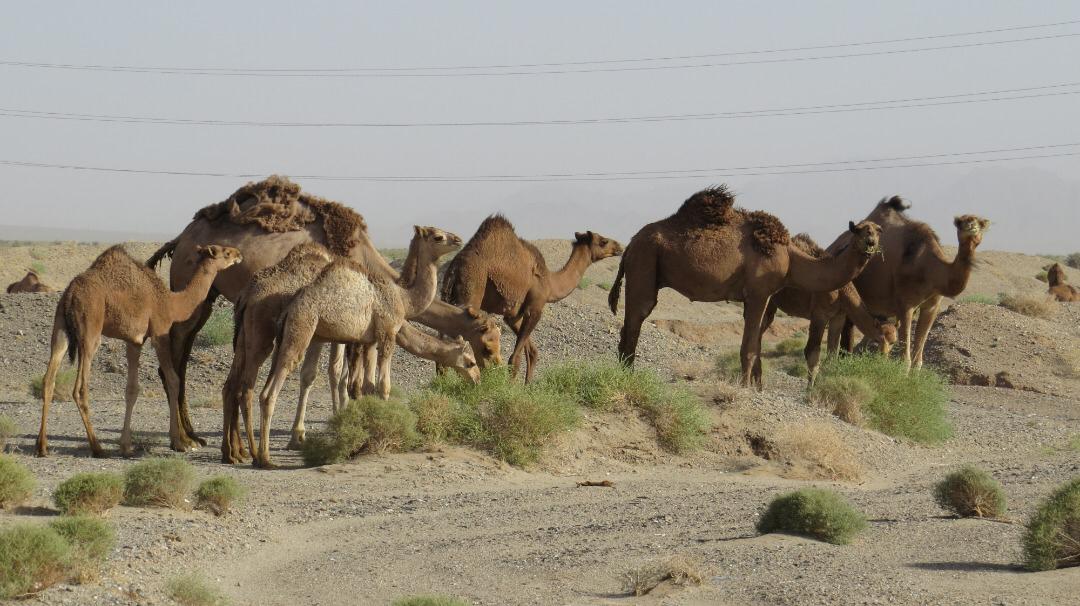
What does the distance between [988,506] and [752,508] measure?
197cm

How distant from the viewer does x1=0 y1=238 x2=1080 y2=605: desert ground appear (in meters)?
9.38

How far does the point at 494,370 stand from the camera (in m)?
15.4

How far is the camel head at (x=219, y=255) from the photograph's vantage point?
14938 mm

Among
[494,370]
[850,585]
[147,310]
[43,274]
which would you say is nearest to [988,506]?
[850,585]

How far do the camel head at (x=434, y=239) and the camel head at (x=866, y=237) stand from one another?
6.11 meters

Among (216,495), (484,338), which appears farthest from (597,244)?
(216,495)

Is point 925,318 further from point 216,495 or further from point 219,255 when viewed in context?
point 216,495

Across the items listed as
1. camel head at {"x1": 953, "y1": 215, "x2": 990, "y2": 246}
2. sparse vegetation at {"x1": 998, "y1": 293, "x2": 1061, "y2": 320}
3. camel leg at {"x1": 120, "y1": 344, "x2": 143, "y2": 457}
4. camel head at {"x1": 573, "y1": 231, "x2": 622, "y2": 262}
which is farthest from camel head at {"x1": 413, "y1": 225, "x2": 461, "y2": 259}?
sparse vegetation at {"x1": 998, "y1": 293, "x2": 1061, "y2": 320}

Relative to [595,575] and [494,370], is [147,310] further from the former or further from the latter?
[595,575]

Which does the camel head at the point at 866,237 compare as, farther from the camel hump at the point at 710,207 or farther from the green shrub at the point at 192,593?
the green shrub at the point at 192,593

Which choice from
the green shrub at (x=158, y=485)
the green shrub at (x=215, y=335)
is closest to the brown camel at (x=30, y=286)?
the green shrub at (x=215, y=335)

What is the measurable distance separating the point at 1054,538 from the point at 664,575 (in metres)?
2.66

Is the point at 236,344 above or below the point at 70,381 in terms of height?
above

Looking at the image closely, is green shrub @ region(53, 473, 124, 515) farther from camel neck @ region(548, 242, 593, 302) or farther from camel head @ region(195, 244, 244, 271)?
camel neck @ region(548, 242, 593, 302)
